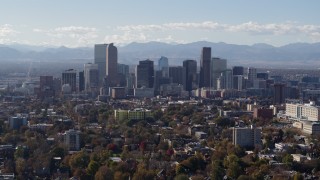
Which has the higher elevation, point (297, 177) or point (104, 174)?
point (104, 174)

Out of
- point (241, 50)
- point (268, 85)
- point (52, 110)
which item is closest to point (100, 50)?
point (268, 85)

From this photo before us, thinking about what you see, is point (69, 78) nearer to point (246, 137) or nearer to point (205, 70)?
point (205, 70)

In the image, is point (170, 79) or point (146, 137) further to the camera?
point (170, 79)

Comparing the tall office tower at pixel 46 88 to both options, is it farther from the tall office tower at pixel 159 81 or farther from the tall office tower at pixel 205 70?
the tall office tower at pixel 205 70

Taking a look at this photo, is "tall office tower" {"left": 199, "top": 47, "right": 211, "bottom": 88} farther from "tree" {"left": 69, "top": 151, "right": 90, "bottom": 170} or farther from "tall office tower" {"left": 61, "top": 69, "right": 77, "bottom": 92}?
"tree" {"left": 69, "top": 151, "right": 90, "bottom": 170}

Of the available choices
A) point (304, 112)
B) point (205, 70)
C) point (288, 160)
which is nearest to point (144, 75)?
point (205, 70)

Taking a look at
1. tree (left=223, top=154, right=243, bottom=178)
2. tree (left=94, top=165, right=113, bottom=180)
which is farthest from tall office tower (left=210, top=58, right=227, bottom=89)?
tree (left=94, top=165, right=113, bottom=180)

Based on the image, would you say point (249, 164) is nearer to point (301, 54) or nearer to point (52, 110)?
point (52, 110)
